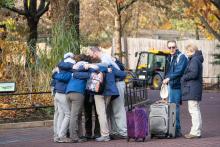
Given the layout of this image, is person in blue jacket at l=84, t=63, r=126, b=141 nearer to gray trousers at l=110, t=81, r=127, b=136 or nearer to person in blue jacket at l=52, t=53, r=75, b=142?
gray trousers at l=110, t=81, r=127, b=136

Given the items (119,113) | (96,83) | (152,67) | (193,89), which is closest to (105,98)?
(96,83)

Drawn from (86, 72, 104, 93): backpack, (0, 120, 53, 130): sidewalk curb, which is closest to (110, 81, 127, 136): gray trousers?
(86, 72, 104, 93): backpack

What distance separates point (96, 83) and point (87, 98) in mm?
672

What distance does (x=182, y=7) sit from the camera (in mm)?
46938

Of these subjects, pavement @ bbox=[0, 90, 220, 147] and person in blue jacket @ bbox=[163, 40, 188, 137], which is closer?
pavement @ bbox=[0, 90, 220, 147]

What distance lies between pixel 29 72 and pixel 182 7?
93.8 ft

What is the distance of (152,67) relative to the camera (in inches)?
1617

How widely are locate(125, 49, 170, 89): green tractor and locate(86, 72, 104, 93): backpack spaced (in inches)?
1040

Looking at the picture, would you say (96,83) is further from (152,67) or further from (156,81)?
(152,67)

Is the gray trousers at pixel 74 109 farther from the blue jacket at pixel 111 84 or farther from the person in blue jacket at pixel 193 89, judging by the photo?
the person in blue jacket at pixel 193 89

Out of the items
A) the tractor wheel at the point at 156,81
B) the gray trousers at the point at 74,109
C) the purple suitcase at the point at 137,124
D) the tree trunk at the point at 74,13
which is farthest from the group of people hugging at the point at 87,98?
the tractor wheel at the point at 156,81

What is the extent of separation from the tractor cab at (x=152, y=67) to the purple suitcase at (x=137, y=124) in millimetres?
26132

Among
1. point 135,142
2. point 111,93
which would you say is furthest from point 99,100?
point 135,142

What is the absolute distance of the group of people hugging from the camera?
1341 centimetres
